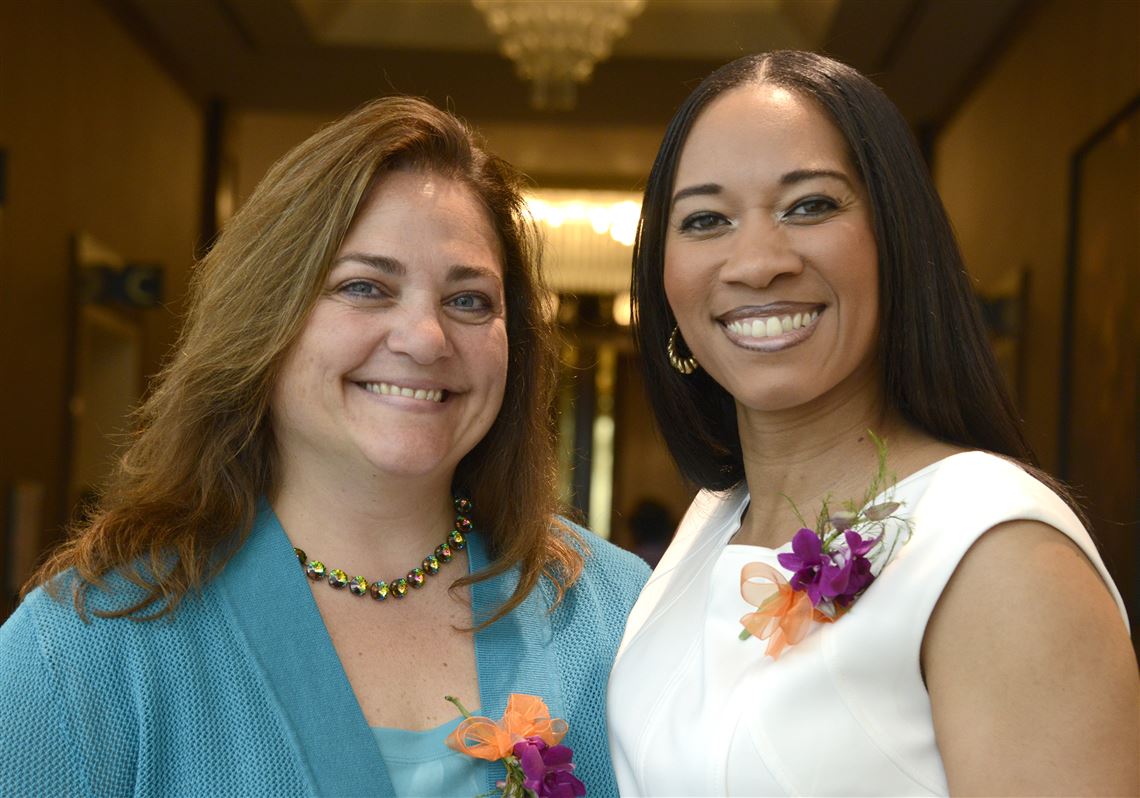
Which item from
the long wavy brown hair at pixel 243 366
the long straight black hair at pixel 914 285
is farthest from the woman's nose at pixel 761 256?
the long wavy brown hair at pixel 243 366

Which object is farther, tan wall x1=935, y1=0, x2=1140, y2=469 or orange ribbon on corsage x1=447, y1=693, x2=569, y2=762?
tan wall x1=935, y1=0, x2=1140, y2=469

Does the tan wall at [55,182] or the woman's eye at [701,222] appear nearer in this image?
the woman's eye at [701,222]

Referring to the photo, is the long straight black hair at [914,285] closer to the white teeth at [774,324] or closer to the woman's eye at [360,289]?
the white teeth at [774,324]

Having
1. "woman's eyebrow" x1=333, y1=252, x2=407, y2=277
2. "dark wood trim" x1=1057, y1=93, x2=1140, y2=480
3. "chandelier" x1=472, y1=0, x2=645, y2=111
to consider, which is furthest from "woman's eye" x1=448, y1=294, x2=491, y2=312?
"chandelier" x1=472, y1=0, x2=645, y2=111

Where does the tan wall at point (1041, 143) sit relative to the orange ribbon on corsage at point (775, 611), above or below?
above

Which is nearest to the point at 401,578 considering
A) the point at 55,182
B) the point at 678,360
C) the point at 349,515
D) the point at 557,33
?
the point at 349,515

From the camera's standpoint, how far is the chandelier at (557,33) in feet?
20.2

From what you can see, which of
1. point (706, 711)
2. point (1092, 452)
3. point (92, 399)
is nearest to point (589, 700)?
point (706, 711)

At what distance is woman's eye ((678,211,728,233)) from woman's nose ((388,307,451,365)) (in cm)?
40

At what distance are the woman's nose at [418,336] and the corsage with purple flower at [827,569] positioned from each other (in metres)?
0.62

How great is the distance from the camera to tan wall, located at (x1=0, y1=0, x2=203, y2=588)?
517cm

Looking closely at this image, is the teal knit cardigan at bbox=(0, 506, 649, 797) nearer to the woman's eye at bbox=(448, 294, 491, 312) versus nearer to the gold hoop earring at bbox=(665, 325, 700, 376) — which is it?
the woman's eye at bbox=(448, 294, 491, 312)

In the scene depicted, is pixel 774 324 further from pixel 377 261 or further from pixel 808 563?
pixel 377 261

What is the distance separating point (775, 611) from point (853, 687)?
0.13 metres
